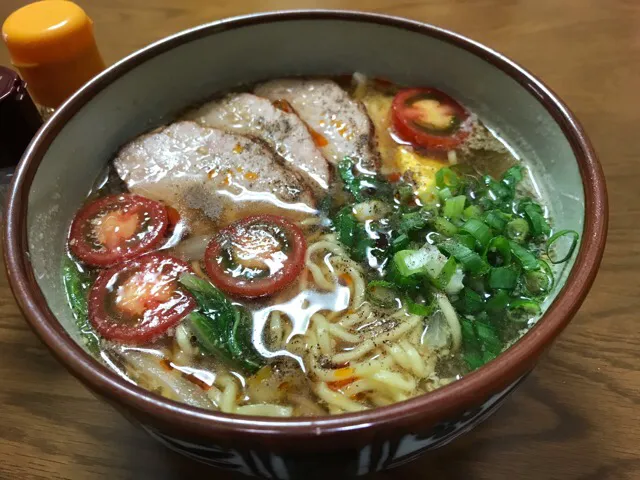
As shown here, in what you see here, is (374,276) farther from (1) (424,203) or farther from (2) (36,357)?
(2) (36,357)

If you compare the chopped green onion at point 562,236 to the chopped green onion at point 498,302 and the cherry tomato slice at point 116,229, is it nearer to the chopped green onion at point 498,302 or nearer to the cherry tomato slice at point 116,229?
the chopped green onion at point 498,302

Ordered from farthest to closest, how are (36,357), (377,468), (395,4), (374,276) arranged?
(395,4)
(36,357)
(374,276)
(377,468)

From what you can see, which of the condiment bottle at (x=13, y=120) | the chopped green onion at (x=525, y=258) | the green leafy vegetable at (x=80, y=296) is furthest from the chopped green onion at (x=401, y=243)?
the condiment bottle at (x=13, y=120)

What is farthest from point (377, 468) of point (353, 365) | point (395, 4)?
point (395, 4)

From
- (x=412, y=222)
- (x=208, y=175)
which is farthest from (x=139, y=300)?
(x=412, y=222)

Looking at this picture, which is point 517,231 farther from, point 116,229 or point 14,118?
point 14,118

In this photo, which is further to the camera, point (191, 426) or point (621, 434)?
point (621, 434)
